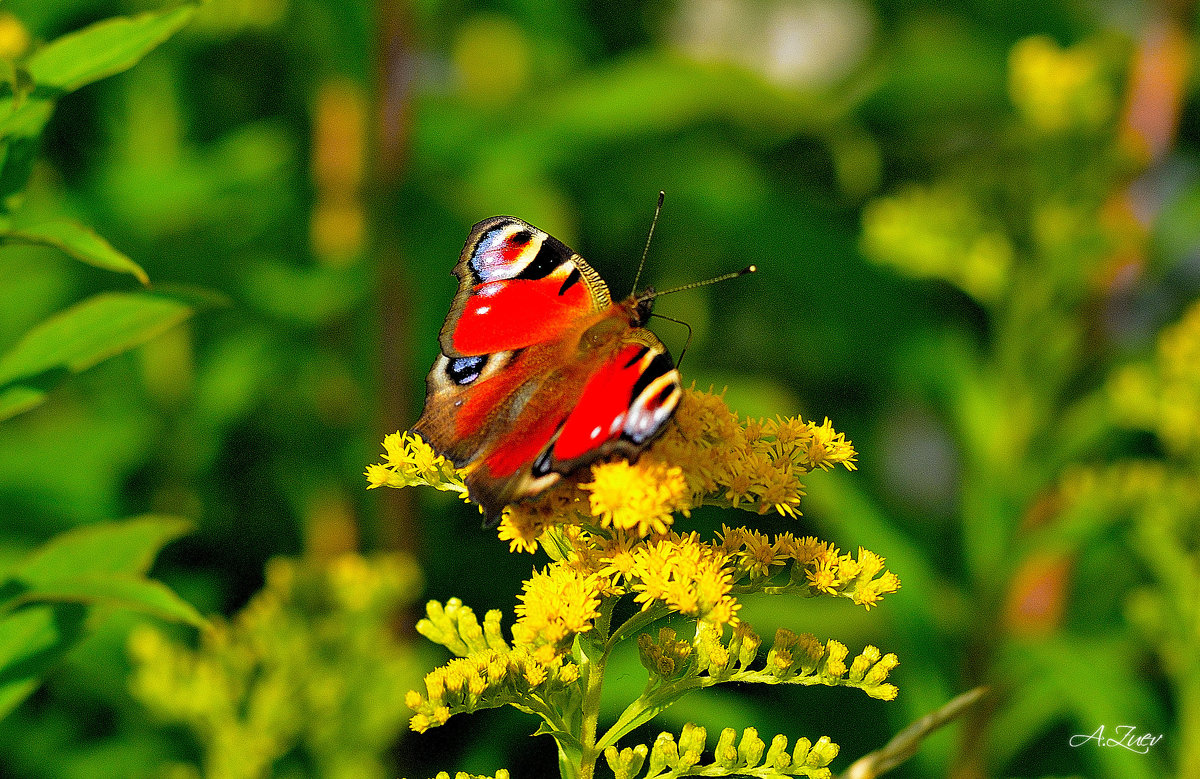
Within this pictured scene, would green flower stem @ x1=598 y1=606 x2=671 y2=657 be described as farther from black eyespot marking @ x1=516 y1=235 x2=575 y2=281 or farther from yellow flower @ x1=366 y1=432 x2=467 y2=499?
black eyespot marking @ x1=516 y1=235 x2=575 y2=281

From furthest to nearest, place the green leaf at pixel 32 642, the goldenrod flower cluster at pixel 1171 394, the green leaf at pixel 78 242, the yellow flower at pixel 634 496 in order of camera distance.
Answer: the goldenrod flower cluster at pixel 1171 394 < the green leaf at pixel 32 642 < the green leaf at pixel 78 242 < the yellow flower at pixel 634 496

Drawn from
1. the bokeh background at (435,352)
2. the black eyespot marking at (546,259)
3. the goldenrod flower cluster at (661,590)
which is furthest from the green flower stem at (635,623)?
the bokeh background at (435,352)

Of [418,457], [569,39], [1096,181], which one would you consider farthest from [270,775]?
[569,39]

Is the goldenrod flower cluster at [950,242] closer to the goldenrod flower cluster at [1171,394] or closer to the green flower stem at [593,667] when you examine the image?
the goldenrod flower cluster at [1171,394]

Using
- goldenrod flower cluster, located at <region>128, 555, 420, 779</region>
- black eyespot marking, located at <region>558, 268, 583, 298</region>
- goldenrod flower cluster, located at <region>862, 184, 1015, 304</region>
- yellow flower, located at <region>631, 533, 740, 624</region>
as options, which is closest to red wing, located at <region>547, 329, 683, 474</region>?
yellow flower, located at <region>631, 533, 740, 624</region>

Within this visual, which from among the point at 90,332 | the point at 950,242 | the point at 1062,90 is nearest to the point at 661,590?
the point at 90,332

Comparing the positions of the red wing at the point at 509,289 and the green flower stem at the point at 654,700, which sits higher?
the red wing at the point at 509,289

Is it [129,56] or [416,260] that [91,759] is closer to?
[416,260]
